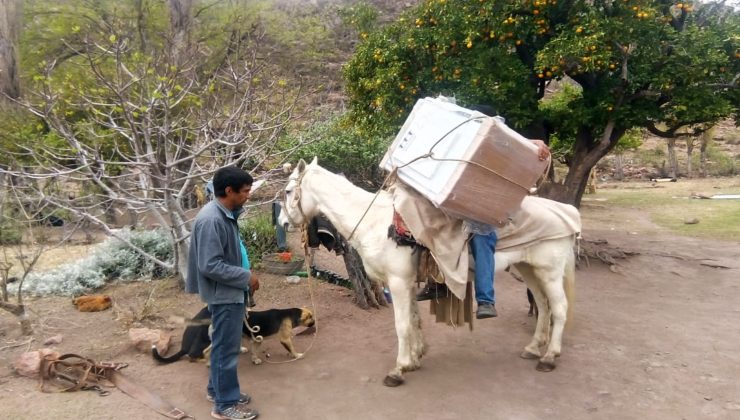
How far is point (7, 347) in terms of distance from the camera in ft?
17.1

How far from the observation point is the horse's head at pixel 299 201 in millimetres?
4879

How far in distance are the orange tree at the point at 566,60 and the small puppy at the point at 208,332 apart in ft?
15.2

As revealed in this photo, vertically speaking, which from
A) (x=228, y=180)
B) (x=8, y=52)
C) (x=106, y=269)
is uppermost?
(x=8, y=52)

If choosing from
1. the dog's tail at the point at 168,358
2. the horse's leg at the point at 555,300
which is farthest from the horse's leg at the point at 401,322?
the dog's tail at the point at 168,358

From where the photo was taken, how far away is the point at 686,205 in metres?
16.7

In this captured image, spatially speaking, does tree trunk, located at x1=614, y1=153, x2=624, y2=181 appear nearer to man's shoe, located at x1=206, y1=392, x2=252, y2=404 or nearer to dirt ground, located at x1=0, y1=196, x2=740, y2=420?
dirt ground, located at x1=0, y1=196, x2=740, y2=420

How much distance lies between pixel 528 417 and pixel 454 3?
6384 millimetres

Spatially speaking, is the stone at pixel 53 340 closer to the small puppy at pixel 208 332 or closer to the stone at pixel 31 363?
the stone at pixel 31 363

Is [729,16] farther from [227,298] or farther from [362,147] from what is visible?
[227,298]

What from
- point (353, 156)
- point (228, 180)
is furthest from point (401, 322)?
point (353, 156)

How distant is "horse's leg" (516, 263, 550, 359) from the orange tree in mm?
3438

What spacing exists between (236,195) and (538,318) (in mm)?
3442

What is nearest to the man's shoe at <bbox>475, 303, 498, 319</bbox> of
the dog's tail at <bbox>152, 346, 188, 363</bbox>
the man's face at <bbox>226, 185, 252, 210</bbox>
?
the man's face at <bbox>226, 185, 252, 210</bbox>

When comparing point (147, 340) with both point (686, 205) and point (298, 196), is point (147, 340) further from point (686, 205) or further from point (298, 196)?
point (686, 205)
